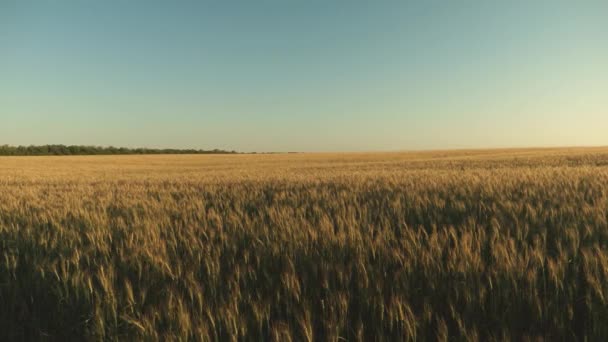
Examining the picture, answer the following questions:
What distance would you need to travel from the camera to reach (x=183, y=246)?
2607mm

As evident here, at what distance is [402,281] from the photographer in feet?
5.59

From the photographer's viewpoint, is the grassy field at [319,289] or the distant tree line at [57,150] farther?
the distant tree line at [57,150]

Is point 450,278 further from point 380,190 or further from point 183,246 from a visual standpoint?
point 380,190

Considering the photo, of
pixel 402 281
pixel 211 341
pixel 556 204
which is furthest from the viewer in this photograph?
pixel 556 204

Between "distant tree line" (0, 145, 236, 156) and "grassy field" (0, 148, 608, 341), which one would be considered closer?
"grassy field" (0, 148, 608, 341)

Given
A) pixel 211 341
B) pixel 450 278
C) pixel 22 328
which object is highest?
pixel 450 278

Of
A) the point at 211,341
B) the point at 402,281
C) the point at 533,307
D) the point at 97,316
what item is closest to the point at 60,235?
the point at 97,316

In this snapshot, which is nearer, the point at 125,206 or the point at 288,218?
the point at 288,218

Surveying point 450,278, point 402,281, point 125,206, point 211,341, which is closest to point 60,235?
point 125,206

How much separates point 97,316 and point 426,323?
144 cm

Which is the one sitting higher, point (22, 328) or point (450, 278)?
point (450, 278)

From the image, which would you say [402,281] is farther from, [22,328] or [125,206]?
[125,206]

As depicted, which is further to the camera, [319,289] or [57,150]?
[57,150]

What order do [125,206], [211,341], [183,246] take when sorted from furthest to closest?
[125,206] → [183,246] → [211,341]
